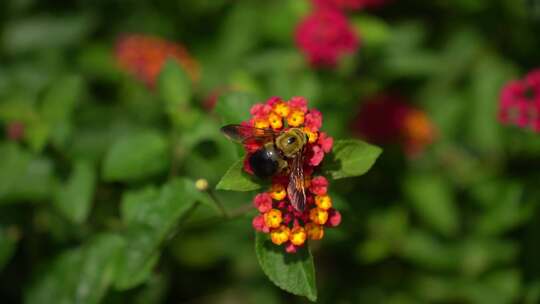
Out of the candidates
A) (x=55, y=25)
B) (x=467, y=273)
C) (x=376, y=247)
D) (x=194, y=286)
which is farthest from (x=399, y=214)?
(x=55, y=25)

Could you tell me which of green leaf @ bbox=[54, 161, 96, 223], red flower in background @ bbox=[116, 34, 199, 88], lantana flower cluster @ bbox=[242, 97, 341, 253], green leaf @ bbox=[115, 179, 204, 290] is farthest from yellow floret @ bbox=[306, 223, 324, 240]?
red flower in background @ bbox=[116, 34, 199, 88]

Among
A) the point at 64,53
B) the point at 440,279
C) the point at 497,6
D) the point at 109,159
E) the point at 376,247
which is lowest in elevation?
the point at 440,279

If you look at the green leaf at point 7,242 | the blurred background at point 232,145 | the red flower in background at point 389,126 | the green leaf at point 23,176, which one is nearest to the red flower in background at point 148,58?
the blurred background at point 232,145

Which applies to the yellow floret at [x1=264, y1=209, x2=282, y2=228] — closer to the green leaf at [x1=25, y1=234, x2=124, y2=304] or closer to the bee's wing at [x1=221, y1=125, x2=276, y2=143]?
the bee's wing at [x1=221, y1=125, x2=276, y2=143]

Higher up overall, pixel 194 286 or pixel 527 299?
pixel 527 299

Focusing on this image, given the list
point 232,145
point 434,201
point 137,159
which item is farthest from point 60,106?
point 434,201

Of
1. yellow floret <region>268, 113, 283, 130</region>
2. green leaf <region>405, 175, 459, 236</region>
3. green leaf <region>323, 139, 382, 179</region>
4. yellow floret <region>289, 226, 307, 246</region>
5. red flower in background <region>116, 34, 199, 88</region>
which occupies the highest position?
red flower in background <region>116, 34, 199, 88</region>

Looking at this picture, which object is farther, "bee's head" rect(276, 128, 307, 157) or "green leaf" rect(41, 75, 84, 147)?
"green leaf" rect(41, 75, 84, 147)

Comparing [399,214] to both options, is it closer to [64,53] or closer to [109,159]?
[109,159]
